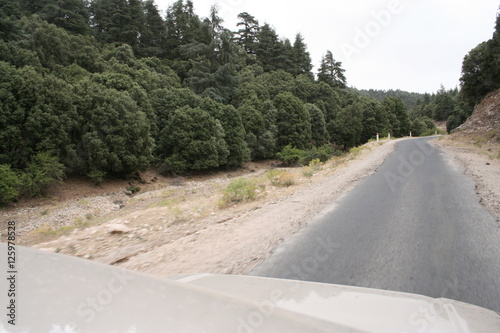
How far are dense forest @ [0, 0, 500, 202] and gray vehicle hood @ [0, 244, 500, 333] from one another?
69.5ft

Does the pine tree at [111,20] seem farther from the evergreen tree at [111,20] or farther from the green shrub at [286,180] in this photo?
the green shrub at [286,180]

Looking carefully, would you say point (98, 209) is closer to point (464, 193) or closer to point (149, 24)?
point (464, 193)

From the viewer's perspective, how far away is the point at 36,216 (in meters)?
16.0

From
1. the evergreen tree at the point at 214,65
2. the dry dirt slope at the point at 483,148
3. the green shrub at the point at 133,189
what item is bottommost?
the green shrub at the point at 133,189

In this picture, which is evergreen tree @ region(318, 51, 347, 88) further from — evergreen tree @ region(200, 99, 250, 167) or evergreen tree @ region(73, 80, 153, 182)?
evergreen tree @ region(73, 80, 153, 182)

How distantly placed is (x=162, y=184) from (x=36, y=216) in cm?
1318

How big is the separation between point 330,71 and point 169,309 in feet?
262

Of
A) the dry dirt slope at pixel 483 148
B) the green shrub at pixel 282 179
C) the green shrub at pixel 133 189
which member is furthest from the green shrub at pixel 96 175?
the dry dirt slope at pixel 483 148

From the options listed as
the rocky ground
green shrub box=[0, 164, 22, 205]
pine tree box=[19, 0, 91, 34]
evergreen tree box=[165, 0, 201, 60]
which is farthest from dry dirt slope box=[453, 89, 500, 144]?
pine tree box=[19, 0, 91, 34]

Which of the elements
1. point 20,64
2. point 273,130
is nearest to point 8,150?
point 20,64

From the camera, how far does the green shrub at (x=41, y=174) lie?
19.6 metres

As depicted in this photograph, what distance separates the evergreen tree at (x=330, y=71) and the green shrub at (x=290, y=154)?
38.9m

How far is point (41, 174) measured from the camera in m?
20.0

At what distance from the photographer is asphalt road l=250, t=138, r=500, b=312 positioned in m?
2.98
